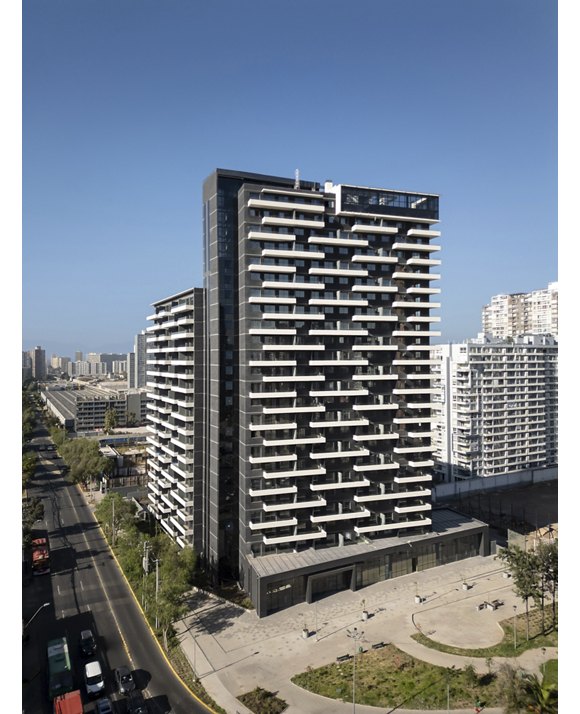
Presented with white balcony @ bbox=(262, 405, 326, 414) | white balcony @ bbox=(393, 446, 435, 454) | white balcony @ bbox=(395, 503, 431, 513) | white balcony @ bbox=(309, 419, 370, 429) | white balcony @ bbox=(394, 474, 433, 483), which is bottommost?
white balcony @ bbox=(395, 503, 431, 513)

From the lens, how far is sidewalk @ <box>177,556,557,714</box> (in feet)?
119

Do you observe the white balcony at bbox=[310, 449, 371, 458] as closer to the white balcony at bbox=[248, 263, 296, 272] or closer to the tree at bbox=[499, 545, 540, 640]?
the tree at bbox=[499, 545, 540, 640]

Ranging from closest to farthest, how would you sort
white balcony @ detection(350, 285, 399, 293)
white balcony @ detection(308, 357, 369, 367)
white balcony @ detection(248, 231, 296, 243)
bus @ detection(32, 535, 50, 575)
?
white balcony @ detection(248, 231, 296, 243) < white balcony @ detection(308, 357, 369, 367) < white balcony @ detection(350, 285, 399, 293) < bus @ detection(32, 535, 50, 575)

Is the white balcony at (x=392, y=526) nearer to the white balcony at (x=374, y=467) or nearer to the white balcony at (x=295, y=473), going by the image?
the white balcony at (x=374, y=467)

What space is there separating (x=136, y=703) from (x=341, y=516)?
2621cm

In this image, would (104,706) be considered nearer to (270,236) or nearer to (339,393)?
(339,393)

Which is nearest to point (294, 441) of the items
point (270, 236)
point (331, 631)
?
point (331, 631)

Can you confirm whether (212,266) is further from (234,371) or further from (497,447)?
(497,447)

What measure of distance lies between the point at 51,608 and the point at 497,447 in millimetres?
81550

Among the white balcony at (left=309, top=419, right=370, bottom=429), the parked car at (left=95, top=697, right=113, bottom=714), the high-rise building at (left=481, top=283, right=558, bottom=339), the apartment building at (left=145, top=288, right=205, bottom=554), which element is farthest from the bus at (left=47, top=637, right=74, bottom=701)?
the high-rise building at (left=481, top=283, right=558, bottom=339)

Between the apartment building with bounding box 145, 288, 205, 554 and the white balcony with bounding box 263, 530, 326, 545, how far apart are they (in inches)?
406

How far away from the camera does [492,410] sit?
94.6m

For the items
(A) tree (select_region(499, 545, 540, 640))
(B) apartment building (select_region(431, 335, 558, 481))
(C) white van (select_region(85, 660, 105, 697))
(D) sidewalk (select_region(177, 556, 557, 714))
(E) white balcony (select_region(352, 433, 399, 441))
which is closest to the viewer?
(C) white van (select_region(85, 660, 105, 697))

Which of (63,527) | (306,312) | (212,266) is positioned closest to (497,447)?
(306,312)
